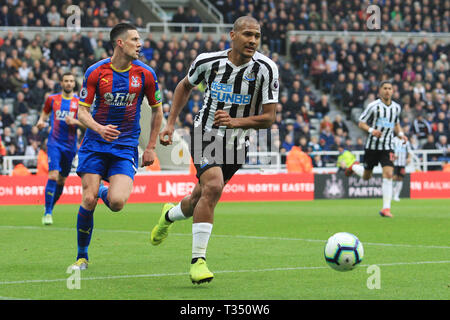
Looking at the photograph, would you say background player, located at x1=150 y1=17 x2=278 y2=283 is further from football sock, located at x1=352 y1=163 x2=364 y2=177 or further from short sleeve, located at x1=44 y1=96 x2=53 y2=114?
football sock, located at x1=352 y1=163 x2=364 y2=177

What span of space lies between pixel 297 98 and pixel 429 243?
676 inches

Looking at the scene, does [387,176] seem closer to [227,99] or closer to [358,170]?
[358,170]

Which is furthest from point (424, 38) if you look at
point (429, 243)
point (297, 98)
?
point (429, 243)

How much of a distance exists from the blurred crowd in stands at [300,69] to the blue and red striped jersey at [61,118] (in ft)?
28.5

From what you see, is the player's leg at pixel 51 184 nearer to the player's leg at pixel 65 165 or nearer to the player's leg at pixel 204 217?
the player's leg at pixel 65 165

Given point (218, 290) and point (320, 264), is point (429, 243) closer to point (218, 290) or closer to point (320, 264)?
point (320, 264)

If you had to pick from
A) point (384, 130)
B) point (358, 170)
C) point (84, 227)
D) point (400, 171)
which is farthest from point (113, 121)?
point (400, 171)

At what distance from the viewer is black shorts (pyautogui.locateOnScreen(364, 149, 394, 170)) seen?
16625mm

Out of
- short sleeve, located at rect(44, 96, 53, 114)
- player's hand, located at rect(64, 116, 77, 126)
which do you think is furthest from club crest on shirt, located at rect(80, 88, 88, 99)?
short sleeve, located at rect(44, 96, 53, 114)

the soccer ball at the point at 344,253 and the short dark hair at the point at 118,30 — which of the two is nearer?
the soccer ball at the point at 344,253

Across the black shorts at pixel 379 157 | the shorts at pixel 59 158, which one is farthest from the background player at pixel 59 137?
the black shorts at pixel 379 157

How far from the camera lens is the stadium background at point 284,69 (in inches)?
930

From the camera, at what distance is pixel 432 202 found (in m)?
22.4

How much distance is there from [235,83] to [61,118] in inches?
278
